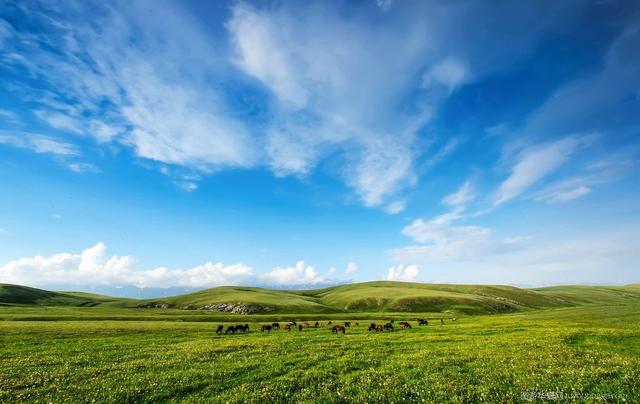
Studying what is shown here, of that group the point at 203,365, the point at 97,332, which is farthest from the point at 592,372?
the point at 97,332

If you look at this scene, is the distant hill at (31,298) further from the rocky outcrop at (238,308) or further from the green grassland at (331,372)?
the green grassland at (331,372)

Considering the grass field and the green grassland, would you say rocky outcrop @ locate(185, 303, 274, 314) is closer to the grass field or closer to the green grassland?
the green grassland

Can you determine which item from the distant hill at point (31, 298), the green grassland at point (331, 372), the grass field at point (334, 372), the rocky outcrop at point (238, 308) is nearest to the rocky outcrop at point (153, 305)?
the distant hill at point (31, 298)

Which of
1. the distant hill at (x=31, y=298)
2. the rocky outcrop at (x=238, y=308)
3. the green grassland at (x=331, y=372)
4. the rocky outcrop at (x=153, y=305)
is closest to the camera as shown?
the green grassland at (x=331, y=372)

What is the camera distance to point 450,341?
3259cm

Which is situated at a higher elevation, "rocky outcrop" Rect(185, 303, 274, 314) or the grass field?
the grass field

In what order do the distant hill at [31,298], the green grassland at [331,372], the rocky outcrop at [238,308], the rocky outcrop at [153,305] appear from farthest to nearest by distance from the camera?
the distant hill at [31,298] → the rocky outcrop at [153,305] → the rocky outcrop at [238,308] → the green grassland at [331,372]

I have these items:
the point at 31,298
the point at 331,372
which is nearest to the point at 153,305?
the point at 31,298

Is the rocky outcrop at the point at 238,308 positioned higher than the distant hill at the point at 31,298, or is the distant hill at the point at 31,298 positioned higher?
the distant hill at the point at 31,298

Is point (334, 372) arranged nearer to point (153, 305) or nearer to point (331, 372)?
point (331, 372)

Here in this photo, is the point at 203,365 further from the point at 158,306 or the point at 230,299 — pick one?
the point at 158,306

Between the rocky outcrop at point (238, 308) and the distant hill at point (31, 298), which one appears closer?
the rocky outcrop at point (238, 308)

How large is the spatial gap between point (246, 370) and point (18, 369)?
1612 cm

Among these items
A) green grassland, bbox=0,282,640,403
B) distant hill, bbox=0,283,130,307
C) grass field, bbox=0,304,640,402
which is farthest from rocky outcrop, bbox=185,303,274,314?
grass field, bbox=0,304,640,402
